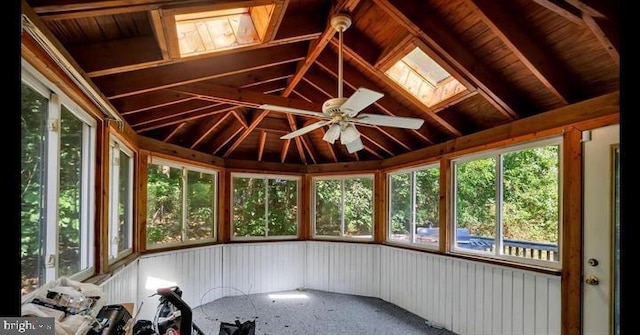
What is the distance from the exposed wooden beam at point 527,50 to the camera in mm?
2457

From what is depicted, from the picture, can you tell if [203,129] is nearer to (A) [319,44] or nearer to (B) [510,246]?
(A) [319,44]

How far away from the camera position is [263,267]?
6000 millimetres

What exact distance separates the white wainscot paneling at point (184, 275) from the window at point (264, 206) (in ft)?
2.41

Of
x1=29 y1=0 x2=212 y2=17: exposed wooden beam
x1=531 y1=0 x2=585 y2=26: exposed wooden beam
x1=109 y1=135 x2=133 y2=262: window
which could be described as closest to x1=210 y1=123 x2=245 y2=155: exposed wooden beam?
x1=109 y1=135 x2=133 y2=262: window

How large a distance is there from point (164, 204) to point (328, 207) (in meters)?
2.92

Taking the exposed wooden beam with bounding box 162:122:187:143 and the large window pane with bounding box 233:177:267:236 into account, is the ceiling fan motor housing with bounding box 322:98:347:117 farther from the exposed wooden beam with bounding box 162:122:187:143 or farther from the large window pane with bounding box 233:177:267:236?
the large window pane with bounding box 233:177:267:236

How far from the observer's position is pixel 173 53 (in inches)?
98.7

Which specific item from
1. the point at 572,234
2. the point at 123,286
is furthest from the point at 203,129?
the point at 572,234

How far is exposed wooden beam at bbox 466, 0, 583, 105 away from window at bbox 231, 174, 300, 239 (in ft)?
15.0

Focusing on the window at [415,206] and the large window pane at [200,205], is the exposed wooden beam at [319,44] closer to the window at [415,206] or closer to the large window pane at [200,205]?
the large window pane at [200,205]

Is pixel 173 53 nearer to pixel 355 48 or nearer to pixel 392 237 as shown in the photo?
pixel 355 48

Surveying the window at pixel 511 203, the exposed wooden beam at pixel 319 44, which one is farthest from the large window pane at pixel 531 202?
the exposed wooden beam at pixel 319 44

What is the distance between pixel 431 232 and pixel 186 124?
155 inches
